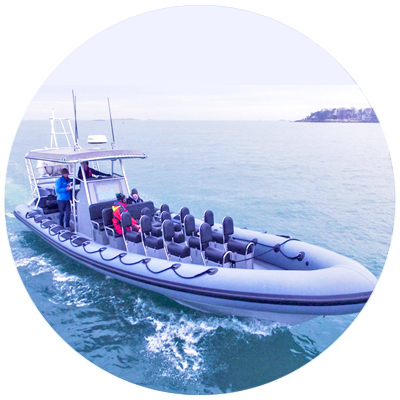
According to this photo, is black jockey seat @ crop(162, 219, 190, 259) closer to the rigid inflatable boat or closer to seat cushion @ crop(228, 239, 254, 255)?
the rigid inflatable boat

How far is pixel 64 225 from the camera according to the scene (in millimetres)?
6375

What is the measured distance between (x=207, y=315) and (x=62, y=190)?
3.60 metres

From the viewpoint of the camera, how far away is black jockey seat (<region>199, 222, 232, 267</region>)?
4.25 metres

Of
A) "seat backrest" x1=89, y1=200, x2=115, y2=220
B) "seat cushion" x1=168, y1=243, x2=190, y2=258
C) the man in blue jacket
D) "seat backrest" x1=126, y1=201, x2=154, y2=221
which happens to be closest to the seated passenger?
"seat backrest" x1=126, y1=201, x2=154, y2=221

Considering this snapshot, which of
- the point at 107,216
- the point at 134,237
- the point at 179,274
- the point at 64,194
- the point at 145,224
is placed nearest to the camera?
the point at 179,274

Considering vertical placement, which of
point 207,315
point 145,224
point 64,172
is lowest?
point 207,315

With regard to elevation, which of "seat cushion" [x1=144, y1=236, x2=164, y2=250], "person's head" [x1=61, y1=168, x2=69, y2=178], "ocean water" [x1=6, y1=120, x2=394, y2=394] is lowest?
"ocean water" [x1=6, y1=120, x2=394, y2=394]

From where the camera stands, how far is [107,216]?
526 centimetres

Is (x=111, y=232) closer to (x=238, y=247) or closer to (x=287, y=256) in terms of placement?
(x=238, y=247)

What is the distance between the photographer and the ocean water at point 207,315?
367 cm

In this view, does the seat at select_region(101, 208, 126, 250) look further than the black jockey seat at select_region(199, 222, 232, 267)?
Yes

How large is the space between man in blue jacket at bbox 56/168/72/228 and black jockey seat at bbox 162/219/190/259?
2422 millimetres

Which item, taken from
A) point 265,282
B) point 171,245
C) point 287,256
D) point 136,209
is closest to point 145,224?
point 171,245

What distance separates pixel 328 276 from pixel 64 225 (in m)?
4.98
